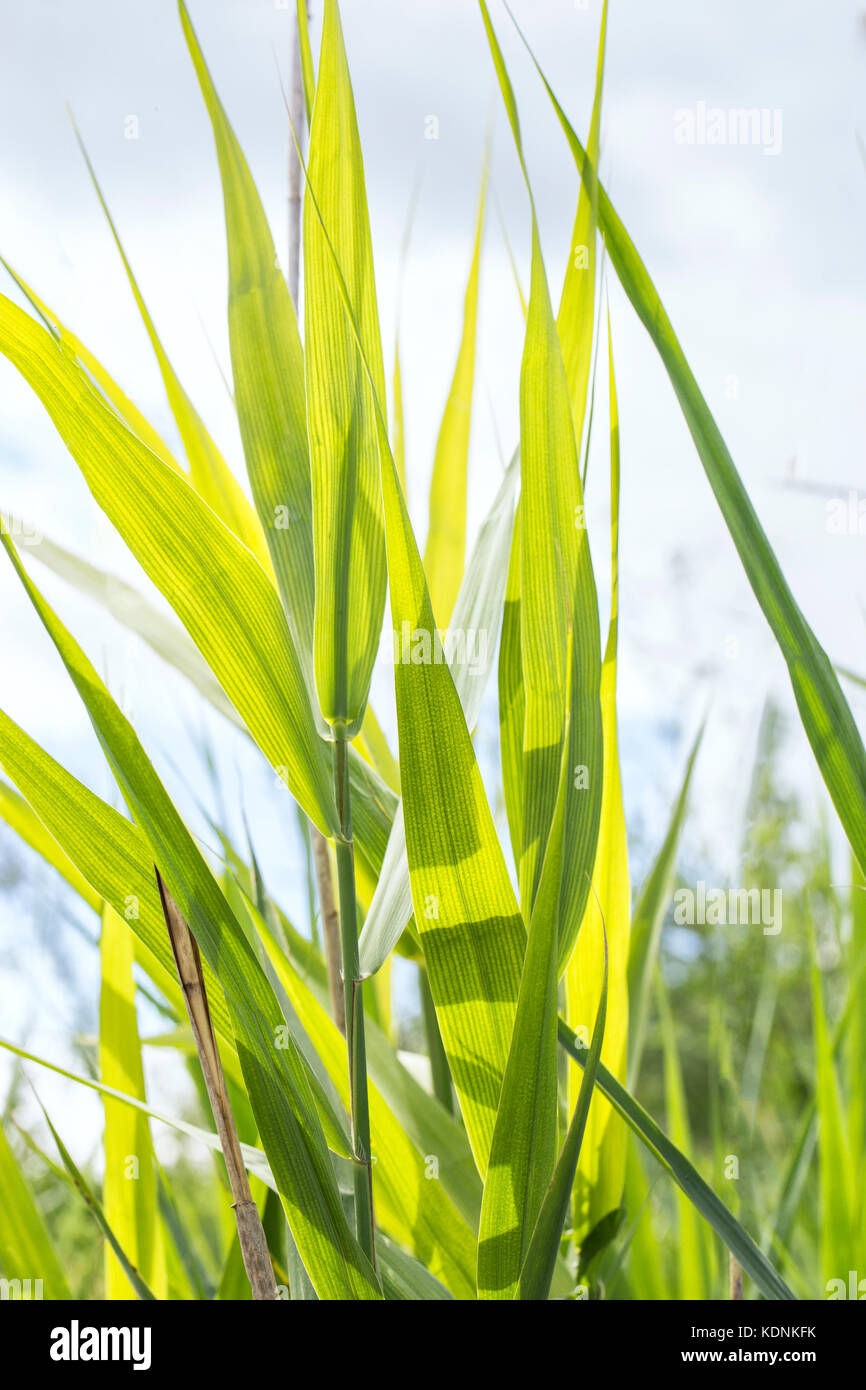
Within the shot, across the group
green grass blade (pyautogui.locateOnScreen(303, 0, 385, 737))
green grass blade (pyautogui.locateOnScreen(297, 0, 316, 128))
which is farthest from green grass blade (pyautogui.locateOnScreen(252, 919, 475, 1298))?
green grass blade (pyautogui.locateOnScreen(297, 0, 316, 128))

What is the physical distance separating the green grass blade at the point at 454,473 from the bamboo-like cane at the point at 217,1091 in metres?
0.18

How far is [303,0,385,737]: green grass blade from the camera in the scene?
20 cm

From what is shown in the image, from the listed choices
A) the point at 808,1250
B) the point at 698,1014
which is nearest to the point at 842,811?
the point at 808,1250

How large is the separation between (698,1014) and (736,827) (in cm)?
242

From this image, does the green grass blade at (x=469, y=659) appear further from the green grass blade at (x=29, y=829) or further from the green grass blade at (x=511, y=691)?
the green grass blade at (x=29, y=829)

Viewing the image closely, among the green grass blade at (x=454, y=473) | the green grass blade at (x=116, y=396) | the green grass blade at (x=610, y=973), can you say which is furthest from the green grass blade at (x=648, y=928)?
the green grass blade at (x=116, y=396)

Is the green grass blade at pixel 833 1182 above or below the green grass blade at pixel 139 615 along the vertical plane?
below

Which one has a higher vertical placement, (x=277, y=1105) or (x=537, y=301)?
(x=537, y=301)

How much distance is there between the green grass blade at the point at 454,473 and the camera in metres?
0.34

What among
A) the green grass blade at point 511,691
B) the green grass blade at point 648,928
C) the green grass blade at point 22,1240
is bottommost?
the green grass blade at point 22,1240

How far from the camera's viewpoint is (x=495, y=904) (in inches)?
7.6

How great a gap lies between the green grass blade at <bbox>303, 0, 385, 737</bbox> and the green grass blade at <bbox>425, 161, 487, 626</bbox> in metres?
0.12
